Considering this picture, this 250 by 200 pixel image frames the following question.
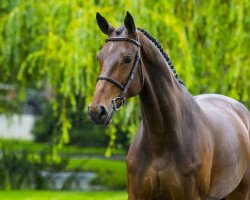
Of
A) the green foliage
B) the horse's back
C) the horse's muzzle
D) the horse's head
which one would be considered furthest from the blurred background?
the horse's muzzle

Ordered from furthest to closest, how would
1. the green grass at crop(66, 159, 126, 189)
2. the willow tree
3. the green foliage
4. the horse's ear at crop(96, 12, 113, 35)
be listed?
the green grass at crop(66, 159, 126, 189), the green foliage, the willow tree, the horse's ear at crop(96, 12, 113, 35)

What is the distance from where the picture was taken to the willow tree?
36.0 ft

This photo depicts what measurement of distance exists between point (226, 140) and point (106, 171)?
12.5 metres

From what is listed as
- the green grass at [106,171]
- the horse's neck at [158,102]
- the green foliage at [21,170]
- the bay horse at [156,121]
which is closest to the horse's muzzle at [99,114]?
the bay horse at [156,121]

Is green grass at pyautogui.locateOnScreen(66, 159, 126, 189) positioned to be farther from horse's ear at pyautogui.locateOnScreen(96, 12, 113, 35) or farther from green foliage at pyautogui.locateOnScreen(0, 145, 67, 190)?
horse's ear at pyautogui.locateOnScreen(96, 12, 113, 35)

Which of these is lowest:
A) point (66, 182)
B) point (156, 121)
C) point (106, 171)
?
point (106, 171)

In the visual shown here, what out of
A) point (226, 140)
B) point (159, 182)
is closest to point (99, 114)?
point (159, 182)

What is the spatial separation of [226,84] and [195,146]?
659 centimetres

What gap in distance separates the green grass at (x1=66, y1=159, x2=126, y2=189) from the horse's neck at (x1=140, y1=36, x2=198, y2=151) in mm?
11337

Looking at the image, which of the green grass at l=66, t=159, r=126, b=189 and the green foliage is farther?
the green grass at l=66, t=159, r=126, b=189

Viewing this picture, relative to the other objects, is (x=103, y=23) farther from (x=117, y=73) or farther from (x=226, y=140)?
(x=226, y=140)

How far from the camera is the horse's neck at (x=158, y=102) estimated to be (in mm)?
4820

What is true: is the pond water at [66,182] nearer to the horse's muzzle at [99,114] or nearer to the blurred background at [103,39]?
the blurred background at [103,39]

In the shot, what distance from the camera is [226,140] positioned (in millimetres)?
5664
